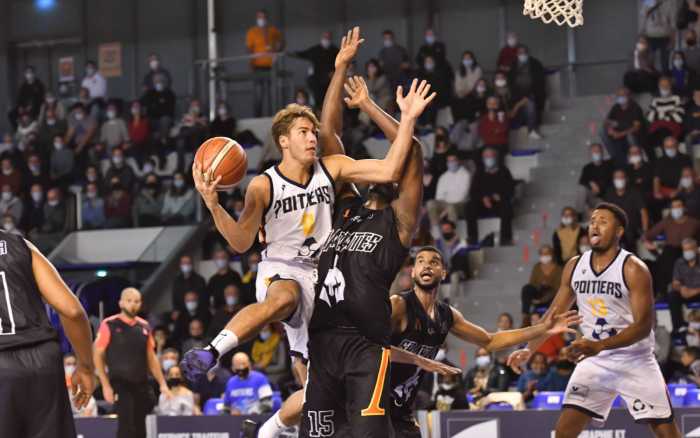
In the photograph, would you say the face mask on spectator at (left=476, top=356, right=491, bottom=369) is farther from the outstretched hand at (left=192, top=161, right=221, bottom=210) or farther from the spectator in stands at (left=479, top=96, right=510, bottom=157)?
the outstretched hand at (left=192, top=161, right=221, bottom=210)

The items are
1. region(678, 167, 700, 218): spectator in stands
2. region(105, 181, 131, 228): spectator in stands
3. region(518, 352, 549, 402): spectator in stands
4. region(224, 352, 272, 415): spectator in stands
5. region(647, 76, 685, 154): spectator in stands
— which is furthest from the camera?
region(105, 181, 131, 228): spectator in stands

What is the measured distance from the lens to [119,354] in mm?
13781

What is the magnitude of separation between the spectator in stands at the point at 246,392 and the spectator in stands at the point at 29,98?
40.7 feet

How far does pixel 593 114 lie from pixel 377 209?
13.9 metres

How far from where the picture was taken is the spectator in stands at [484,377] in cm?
1537

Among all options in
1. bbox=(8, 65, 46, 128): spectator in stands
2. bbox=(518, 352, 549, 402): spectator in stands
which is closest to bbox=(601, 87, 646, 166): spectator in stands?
bbox=(518, 352, 549, 402): spectator in stands

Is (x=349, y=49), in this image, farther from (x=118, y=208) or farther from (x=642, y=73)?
(x=118, y=208)

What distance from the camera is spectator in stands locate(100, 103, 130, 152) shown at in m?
24.3

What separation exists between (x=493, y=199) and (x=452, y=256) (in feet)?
3.90

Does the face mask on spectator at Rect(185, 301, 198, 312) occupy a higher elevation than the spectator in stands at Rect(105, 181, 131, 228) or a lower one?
lower

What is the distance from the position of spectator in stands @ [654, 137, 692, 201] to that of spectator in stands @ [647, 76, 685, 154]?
630 millimetres

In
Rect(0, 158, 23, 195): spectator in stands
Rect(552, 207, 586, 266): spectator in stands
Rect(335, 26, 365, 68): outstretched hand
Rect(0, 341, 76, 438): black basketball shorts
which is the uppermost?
Rect(335, 26, 365, 68): outstretched hand

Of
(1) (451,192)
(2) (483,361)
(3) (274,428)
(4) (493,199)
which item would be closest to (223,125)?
(1) (451,192)

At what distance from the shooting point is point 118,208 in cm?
2236
